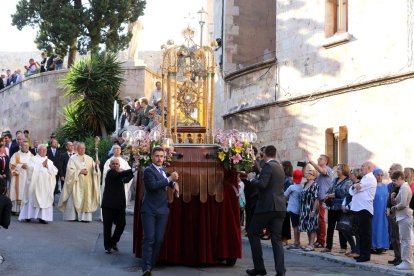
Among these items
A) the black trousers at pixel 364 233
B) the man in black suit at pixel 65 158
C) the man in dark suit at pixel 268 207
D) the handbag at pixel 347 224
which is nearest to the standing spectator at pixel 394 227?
the black trousers at pixel 364 233

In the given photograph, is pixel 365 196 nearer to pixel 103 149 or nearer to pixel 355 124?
pixel 355 124

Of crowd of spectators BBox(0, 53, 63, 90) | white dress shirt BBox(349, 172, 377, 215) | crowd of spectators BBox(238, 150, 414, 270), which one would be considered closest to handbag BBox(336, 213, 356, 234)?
crowd of spectators BBox(238, 150, 414, 270)

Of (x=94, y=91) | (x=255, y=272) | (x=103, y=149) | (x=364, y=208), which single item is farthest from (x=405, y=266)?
(x=94, y=91)

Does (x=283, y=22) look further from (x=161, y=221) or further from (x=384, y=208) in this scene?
(x=161, y=221)

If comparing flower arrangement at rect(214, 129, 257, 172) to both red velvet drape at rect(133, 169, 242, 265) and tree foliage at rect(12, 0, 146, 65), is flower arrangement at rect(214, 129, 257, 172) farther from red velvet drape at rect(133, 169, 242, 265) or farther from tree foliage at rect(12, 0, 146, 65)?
tree foliage at rect(12, 0, 146, 65)

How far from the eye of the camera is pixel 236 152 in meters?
13.0

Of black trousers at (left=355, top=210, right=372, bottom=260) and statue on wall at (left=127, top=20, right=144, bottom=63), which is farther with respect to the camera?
statue on wall at (left=127, top=20, right=144, bottom=63)

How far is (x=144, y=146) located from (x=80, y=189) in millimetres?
7460

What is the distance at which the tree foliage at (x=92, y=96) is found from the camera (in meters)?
33.8

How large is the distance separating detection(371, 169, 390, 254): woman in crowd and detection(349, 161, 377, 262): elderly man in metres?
1.43

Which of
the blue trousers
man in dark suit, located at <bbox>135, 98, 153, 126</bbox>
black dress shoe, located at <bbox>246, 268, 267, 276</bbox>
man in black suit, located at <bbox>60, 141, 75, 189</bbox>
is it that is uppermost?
man in dark suit, located at <bbox>135, 98, 153, 126</bbox>

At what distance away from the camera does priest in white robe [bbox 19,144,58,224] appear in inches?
749

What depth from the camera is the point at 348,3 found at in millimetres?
22172

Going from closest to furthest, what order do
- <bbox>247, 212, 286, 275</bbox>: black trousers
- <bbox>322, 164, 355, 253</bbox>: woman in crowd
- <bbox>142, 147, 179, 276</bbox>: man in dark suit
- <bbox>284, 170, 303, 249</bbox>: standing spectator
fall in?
<bbox>247, 212, 286, 275</bbox>: black trousers
<bbox>142, 147, 179, 276</bbox>: man in dark suit
<bbox>322, 164, 355, 253</bbox>: woman in crowd
<bbox>284, 170, 303, 249</bbox>: standing spectator
